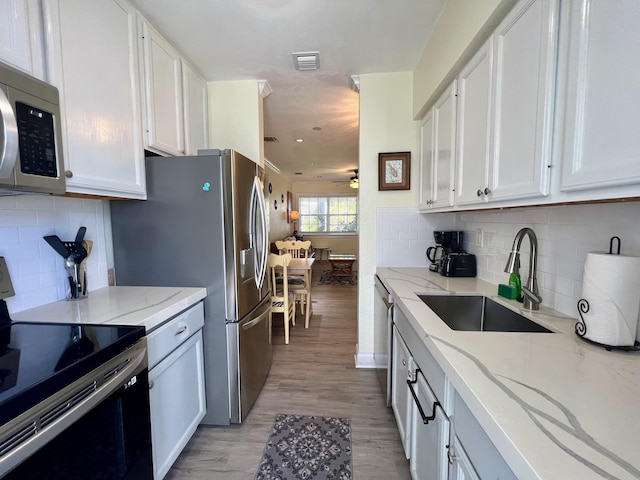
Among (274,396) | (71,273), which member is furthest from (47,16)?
(274,396)

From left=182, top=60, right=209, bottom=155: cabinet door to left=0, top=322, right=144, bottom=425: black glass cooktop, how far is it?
4.53 ft

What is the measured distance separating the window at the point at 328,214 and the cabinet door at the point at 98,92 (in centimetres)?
742

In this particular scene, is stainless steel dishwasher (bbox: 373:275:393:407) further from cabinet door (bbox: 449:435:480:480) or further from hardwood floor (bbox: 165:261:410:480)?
cabinet door (bbox: 449:435:480:480)

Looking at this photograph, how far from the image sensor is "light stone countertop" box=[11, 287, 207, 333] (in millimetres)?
1189

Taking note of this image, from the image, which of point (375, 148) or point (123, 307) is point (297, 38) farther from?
point (123, 307)

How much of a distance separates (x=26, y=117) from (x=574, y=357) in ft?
6.12

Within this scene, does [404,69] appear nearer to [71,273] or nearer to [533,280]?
[533,280]

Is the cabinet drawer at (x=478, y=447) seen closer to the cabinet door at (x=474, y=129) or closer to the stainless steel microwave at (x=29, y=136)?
the cabinet door at (x=474, y=129)

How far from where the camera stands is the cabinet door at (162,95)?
5.40 feet

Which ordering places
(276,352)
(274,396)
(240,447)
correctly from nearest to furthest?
1. (240,447)
2. (274,396)
3. (276,352)

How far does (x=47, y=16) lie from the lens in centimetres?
109

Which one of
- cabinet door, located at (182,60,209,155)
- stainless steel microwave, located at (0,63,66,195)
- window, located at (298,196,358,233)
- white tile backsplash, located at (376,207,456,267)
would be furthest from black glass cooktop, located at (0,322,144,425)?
window, located at (298,196,358,233)

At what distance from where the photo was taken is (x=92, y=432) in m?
0.89

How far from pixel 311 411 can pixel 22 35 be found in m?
2.33
